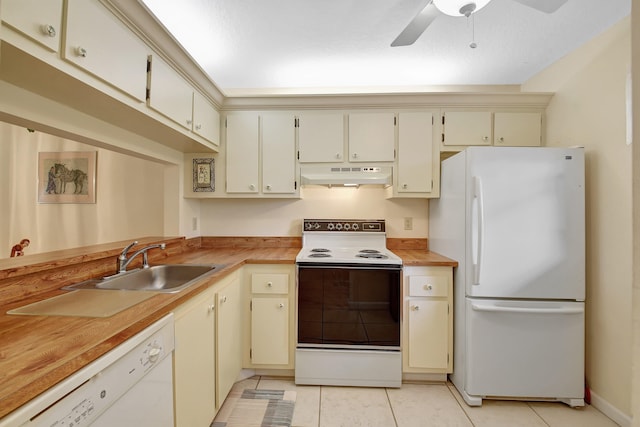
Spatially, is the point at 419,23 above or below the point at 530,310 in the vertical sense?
above

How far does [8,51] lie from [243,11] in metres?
1.23

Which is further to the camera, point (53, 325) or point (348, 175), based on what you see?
point (348, 175)

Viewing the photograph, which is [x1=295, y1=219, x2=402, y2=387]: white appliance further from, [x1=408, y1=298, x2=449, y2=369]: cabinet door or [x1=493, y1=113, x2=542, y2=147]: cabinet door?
[x1=493, y1=113, x2=542, y2=147]: cabinet door

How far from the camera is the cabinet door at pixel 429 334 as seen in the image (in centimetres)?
197

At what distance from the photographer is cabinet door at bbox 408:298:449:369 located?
1.97m

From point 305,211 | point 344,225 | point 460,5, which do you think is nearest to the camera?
point 460,5

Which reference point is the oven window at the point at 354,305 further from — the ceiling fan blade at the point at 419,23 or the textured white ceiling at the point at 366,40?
the textured white ceiling at the point at 366,40

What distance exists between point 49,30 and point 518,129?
2945 mm

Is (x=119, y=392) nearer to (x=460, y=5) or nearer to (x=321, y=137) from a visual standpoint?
(x=321, y=137)

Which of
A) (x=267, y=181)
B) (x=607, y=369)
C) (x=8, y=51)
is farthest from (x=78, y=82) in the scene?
(x=607, y=369)

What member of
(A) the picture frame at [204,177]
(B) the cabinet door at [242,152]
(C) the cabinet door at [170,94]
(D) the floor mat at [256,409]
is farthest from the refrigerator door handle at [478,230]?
(A) the picture frame at [204,177]

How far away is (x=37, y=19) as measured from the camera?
90 cm

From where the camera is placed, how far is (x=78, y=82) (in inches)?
42.4

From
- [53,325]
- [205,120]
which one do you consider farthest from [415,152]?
[53,325]
